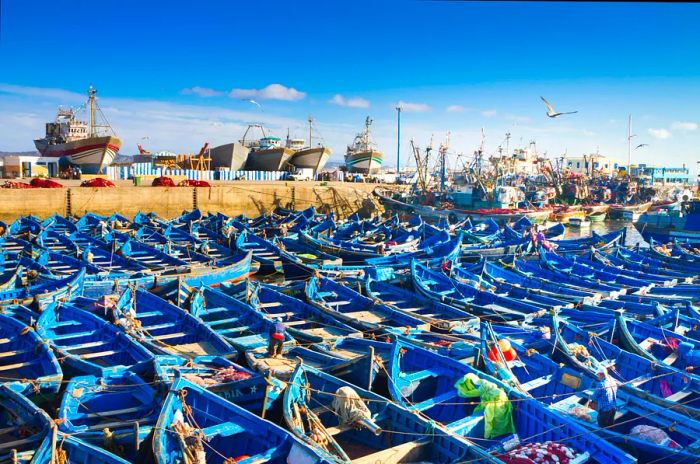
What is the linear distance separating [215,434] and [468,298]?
39.2 feet

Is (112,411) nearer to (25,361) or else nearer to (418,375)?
(25,361)

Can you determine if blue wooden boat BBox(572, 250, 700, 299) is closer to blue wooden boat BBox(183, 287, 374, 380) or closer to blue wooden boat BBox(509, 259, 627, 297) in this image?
blue wooden boat BBox(509, 259, 627, 297)

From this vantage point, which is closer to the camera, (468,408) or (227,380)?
(468,408)

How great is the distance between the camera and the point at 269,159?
69188mm

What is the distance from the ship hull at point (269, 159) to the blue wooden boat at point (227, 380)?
57.6 meters

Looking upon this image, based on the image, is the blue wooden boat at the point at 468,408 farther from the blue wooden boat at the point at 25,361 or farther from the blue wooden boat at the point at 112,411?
the blue wooden boat at the point at 25,361

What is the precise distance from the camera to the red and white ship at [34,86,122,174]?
5609 centimetres

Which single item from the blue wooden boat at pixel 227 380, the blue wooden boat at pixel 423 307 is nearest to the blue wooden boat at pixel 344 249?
the blue wooden boat at pixel 423 307

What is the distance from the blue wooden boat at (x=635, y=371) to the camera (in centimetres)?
1134

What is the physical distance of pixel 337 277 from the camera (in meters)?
21.0

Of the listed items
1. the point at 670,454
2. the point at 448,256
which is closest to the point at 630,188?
the point at 448,256

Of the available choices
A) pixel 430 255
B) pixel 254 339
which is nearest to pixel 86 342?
pixel 254 339

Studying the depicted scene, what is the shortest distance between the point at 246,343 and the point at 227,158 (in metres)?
57.5

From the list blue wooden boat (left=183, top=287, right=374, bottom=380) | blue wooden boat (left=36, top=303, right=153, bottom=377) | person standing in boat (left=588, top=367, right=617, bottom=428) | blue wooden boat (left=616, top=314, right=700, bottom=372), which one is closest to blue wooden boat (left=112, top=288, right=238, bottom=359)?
blue wooden boat (left=36, top=303, right=153, bottom=377)
